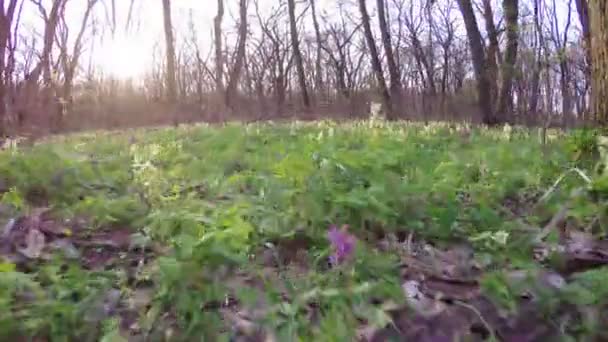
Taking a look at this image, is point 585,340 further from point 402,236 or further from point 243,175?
point 243,175

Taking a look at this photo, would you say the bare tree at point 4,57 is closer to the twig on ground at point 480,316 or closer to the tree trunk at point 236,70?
the tree trunk at point 236,70

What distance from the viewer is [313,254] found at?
2217 millimetres

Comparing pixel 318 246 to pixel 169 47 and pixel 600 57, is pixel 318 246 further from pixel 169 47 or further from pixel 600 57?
pixel 169 47

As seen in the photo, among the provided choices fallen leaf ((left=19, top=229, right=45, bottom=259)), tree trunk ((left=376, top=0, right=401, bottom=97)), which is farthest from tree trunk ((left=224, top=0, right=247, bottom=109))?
fallen leaf ((left=19, top=229, right=45, bottom=259))

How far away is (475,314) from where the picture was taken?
190 cm

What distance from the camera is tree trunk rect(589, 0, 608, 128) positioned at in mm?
3324

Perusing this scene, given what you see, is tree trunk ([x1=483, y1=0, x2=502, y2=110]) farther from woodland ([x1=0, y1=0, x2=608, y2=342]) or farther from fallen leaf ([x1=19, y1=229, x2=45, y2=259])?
fallen leaf ([x1=19, y1=229, x2=45, y2=259])

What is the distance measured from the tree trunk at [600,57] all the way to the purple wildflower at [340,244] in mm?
2011

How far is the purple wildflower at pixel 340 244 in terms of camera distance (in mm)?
2070

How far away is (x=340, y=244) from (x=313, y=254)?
0.14 meters

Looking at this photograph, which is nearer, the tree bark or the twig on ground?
the twig on ground

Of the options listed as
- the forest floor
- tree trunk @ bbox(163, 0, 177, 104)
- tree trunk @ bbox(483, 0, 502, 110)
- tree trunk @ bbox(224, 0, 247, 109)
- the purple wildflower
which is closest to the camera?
the forest floor

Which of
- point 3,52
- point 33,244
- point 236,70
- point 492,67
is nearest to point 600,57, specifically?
point 33,244

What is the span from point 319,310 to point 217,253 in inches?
15.9
